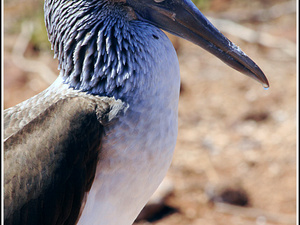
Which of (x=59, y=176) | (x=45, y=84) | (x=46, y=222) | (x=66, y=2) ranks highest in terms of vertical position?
(x=45, y=84)

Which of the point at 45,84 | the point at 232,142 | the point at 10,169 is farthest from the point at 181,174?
the point at 10,169

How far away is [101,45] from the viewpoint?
9.65 ft

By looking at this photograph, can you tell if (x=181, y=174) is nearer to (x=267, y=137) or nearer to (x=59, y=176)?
(x=267, y=137)

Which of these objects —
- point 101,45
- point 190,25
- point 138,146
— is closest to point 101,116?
point 138,146

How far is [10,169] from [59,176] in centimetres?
25

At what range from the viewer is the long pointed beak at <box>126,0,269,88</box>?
2.99 metres

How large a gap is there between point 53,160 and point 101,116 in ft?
1.10

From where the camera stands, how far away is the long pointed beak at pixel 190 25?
299cm

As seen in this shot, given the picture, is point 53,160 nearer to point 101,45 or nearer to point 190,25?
point 101,45

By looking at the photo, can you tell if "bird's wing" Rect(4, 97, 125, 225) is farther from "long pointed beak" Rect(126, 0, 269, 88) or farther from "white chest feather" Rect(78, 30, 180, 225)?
"long pointed beak" Rect(126, 0, 269, 88)

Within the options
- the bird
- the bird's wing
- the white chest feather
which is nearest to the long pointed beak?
the bird

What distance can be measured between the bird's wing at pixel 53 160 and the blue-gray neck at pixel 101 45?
0.59ft

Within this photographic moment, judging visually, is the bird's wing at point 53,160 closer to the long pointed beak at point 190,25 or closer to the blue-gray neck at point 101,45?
the blue-gray neck at point 101,45

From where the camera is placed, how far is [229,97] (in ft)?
23.2
